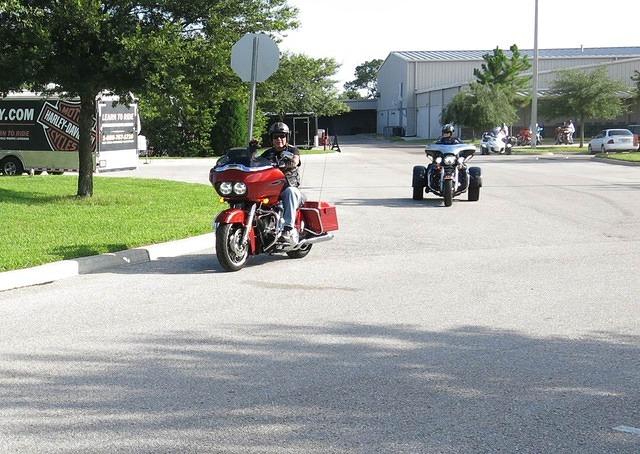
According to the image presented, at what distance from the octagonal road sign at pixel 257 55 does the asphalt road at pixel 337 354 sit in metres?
2.52

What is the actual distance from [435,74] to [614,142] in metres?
47.2

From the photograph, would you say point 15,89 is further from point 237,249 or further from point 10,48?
point 237,249

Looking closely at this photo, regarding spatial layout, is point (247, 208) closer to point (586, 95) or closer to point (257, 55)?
point (257, 55)

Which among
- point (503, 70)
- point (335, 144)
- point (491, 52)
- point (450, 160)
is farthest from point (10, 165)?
point (491, 52)

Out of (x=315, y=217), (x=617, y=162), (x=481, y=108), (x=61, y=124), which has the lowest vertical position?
(x=617, y=162)

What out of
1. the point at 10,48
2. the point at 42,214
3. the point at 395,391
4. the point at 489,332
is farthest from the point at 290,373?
the point at 10,48

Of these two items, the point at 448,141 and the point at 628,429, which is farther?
the point at 448,141

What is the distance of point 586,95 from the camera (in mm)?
59188

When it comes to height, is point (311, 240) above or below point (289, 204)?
below

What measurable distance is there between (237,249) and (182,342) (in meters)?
3.27

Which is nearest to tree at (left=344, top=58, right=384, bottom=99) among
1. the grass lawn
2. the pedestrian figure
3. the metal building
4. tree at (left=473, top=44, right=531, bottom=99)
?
the metal building

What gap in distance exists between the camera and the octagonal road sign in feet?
38.9

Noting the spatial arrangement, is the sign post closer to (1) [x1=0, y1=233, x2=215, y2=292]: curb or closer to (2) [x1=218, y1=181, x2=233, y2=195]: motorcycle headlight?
(1) [x1=0, y1=233, x2=215, y2=292]: curb

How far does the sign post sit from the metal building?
208 feet
